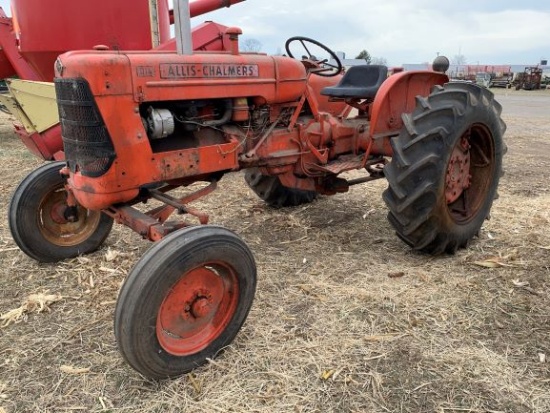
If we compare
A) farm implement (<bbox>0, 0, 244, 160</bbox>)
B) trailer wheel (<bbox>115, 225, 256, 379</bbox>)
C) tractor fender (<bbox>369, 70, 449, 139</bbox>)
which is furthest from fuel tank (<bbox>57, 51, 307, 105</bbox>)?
farm implement (<bbox>0, 0, 244, 160</bbox>)

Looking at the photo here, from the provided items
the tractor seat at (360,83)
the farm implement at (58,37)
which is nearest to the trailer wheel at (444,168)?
the tractor seat at (360,83)

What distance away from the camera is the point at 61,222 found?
361 cm

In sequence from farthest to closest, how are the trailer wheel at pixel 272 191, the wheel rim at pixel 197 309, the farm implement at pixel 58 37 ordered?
1. the farm implement at pixel 58 37
2. the trailer wheel at pixel 272 191
3. the wheel rim at pixel 197 309

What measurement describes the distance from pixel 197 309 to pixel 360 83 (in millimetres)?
2727

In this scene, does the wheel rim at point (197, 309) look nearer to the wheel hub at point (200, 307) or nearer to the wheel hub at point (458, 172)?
the wheel hub at point (200, 307)

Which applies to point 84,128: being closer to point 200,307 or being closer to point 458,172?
point 200,307

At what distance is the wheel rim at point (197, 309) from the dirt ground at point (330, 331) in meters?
0.15

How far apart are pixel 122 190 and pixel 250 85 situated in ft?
3.45

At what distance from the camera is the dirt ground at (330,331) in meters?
2.21

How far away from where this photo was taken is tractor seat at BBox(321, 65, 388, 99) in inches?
160

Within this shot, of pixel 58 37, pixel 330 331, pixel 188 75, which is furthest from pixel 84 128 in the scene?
pixel 58 37

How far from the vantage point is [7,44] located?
7.12 meters

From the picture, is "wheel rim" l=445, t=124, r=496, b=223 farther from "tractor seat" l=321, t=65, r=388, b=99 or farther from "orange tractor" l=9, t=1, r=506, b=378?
"tractor seat" l=321, t=65, r=388, b=99

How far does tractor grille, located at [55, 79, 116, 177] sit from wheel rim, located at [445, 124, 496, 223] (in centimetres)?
242
